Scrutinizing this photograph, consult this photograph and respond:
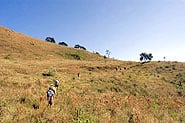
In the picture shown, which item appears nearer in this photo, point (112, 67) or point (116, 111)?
point (116, 111)

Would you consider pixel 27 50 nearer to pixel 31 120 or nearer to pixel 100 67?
pixel 100 67

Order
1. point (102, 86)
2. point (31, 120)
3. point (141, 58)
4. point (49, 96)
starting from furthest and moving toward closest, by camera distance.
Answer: point (141, 58)
point (102, 86)
point (49, 96)
point (31, 120)

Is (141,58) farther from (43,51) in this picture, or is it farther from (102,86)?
(102,86)

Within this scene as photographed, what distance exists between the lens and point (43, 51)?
69.5m

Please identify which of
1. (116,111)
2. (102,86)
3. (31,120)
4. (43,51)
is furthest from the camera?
(43,51)

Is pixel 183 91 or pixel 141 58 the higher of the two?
pixel 141 58

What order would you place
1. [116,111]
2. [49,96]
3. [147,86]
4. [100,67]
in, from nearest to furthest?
1. [116,111]
2. [49,96]
3. [147,86]
4. [100,67]

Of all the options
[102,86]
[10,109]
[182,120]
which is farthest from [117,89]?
[10,109]

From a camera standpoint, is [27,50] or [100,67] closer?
[100,67]

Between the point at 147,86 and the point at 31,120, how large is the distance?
92.1ft

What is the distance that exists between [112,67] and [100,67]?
141 inches

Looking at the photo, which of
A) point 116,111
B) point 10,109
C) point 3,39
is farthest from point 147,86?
point 3,39

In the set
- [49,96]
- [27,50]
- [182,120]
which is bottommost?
[182,120]

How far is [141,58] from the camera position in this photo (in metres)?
89.2
